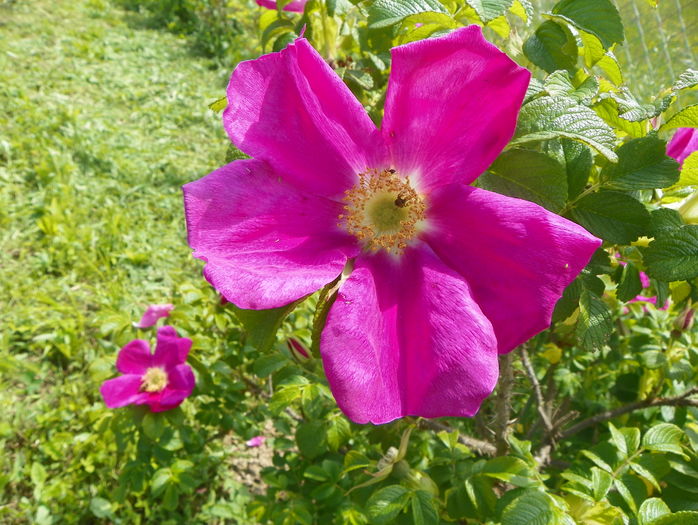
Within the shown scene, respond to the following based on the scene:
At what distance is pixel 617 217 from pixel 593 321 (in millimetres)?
148

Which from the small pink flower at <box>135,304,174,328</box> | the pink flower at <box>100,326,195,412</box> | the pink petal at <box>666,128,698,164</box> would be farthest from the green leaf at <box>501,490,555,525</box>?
the small pink flower at <box>135,304,174,328</box>

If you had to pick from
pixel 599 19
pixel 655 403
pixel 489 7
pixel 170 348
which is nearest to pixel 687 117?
pixel 599 19

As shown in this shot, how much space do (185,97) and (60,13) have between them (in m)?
2.12

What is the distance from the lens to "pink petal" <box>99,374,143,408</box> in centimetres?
155

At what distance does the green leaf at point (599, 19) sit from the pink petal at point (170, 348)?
1207 mm

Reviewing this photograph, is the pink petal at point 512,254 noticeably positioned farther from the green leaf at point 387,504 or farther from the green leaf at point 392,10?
the green leaf at point 387,504

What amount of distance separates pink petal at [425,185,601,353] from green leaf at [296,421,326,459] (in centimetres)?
65

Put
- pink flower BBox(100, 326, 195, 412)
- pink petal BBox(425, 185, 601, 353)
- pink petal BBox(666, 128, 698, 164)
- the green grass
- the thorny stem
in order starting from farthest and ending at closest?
the green grass
pink flower BBox(100, 326, 195, 412)
the thorny stem
pink petal BBox(666, 128, 698, 164)
pink petal BBox(425, 185, 601, 353)

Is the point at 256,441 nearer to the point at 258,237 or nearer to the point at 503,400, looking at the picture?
the point at 503,400

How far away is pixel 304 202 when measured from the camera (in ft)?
2.64

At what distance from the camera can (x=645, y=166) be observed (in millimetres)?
749

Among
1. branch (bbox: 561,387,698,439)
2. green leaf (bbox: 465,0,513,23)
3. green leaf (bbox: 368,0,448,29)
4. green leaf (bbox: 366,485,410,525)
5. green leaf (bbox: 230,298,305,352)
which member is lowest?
branch (bbox: 561,387,698,439)

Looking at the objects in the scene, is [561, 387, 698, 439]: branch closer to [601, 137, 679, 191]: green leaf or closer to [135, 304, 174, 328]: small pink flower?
[601, 137, 679, 191]: green leaf

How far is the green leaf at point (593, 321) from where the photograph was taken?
0.81m
